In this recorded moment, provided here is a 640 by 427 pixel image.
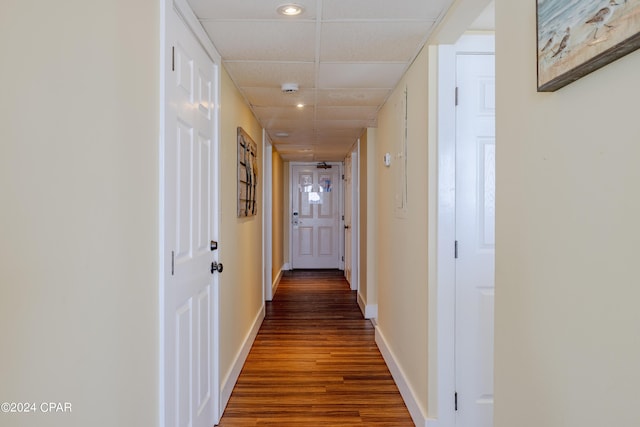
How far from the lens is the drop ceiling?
1.85 m

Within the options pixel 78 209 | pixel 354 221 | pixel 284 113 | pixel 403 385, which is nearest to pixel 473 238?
pixel 403 385

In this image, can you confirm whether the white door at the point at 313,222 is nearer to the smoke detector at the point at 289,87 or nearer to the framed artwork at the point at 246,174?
the framed artwork at the point at 246,174

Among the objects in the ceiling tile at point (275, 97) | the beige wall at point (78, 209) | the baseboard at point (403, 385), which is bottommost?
the baseboard at point (403, 385)

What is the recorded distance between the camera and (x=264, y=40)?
2.19 meters

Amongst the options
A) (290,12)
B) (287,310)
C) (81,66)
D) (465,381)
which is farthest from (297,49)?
(287,310)

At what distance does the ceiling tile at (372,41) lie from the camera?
203 centimetres

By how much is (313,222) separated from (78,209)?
7.34 m

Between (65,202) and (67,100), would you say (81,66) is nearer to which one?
(67,100)

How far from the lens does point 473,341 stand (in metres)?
2.19

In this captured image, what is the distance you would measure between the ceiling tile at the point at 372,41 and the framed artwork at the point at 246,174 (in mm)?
998

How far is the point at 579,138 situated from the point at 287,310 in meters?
4.40

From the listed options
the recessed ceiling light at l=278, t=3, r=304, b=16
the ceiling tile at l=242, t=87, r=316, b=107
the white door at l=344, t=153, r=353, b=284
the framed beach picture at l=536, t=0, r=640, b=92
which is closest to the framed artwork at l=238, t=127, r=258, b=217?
the ceiling tile at l=242, t=87, r=316, b=107

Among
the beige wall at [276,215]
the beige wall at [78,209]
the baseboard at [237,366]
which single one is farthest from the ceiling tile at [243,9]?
the beige wall at [276,215]

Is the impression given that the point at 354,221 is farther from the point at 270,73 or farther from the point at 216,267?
the point at 216,267
